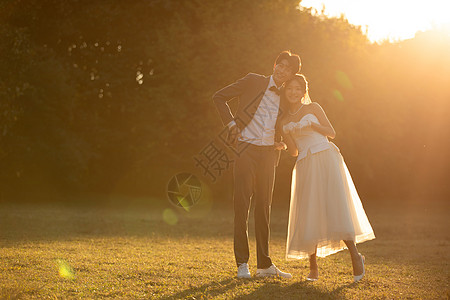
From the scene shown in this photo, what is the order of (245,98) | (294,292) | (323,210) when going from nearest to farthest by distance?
(294,292) → (323,210) → (245,98)

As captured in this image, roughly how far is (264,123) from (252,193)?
0.83 metres

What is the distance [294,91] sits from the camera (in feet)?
20.9

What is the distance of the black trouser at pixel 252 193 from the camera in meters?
6.37

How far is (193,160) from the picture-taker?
2086 centimetres

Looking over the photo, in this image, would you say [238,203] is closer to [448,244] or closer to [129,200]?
[448,244]

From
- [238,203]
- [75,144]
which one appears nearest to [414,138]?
[75,144]

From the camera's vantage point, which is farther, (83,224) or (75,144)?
(75,144)

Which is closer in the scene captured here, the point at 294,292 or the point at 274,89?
the point at 294,292

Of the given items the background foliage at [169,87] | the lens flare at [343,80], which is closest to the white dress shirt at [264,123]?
the background foliage at [169,87]

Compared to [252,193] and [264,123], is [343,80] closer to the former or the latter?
[264,123]

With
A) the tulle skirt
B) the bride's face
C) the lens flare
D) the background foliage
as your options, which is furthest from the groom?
the lens flare

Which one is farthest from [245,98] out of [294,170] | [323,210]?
[323,210]

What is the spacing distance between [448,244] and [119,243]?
6.62 metres

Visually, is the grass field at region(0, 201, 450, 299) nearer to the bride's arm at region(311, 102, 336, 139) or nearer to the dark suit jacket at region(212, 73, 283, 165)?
the bride's arm at region(311, 102, 336, 139)
